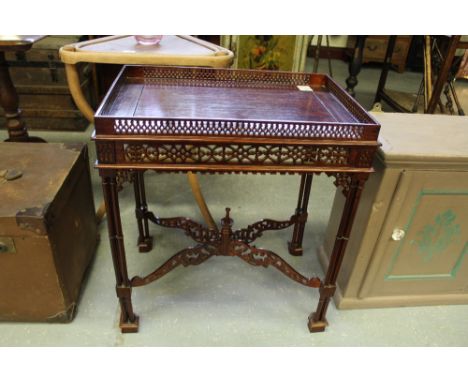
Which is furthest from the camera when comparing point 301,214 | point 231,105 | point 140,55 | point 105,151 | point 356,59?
point 356,59

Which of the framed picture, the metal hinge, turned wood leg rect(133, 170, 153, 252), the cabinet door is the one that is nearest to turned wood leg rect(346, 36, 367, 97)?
the framed picture

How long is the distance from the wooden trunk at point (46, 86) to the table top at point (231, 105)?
5.56 feet

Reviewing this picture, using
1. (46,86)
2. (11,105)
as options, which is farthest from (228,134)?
(46,86)

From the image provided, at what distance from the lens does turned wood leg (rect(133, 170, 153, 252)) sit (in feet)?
5.40

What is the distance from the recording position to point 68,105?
9.35 feet

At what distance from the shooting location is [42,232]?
46.3 inches

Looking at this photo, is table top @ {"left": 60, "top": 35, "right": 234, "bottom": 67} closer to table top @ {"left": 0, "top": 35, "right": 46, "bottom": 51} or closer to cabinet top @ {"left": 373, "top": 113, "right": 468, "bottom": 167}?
table top @ {"left": 0, "top": 35, "right": 46, "bottom": 51}

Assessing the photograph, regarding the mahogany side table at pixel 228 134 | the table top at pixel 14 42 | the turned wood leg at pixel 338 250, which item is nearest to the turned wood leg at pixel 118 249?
the mahogany side table at pixel 228 134

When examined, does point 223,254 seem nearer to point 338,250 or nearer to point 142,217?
point 338,250

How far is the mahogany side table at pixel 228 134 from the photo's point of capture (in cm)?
94

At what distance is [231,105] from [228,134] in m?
0.24

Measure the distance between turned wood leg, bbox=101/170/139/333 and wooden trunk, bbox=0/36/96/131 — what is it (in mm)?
2031

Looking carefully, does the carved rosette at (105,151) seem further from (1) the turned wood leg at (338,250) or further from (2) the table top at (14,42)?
(2) the table top at (14,42)

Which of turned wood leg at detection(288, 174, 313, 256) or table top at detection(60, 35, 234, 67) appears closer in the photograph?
table top at detection(60, 35, 234, 67)
